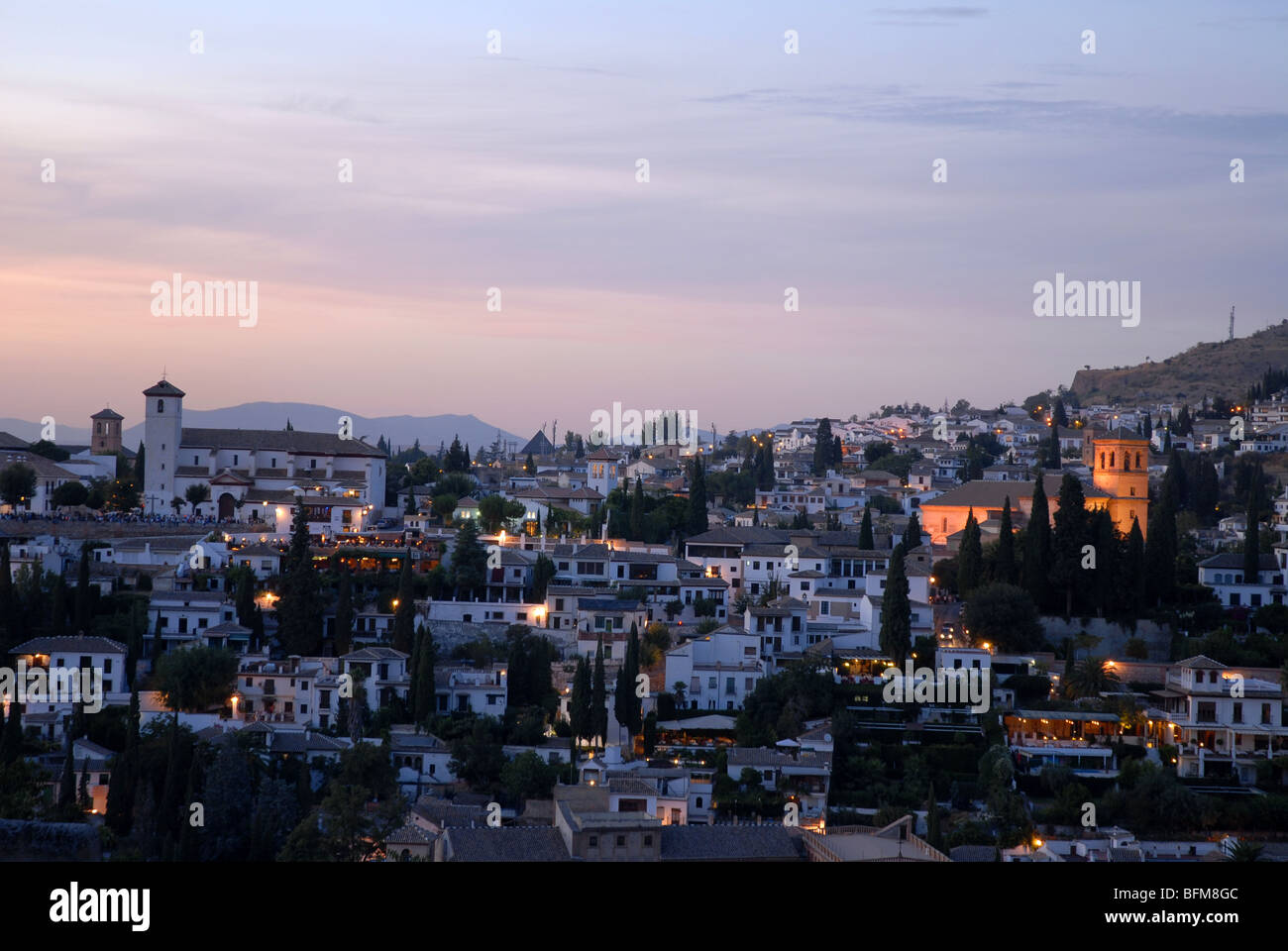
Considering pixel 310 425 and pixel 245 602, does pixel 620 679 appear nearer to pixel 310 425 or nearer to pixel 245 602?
pixel 245 602

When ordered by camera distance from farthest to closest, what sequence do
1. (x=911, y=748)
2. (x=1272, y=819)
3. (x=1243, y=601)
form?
(x=1243, y=601), (x=911, y=748), (x=1272, y=819)

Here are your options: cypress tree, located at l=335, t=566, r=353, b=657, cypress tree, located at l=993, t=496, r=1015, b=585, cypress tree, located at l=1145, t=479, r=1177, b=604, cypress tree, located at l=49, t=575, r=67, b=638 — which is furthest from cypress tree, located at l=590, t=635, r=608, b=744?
cypress tree, located at l=1145, t=479, r=1177, b=604

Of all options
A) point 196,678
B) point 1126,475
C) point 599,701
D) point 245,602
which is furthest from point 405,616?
point 1126,475

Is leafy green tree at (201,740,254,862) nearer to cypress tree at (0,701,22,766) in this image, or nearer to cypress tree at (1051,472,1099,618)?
cypress tree at (0,701,22,766)

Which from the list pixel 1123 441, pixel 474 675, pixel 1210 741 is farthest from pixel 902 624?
pixel 1123 441

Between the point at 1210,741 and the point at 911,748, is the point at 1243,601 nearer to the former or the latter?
the point at 1210,741
